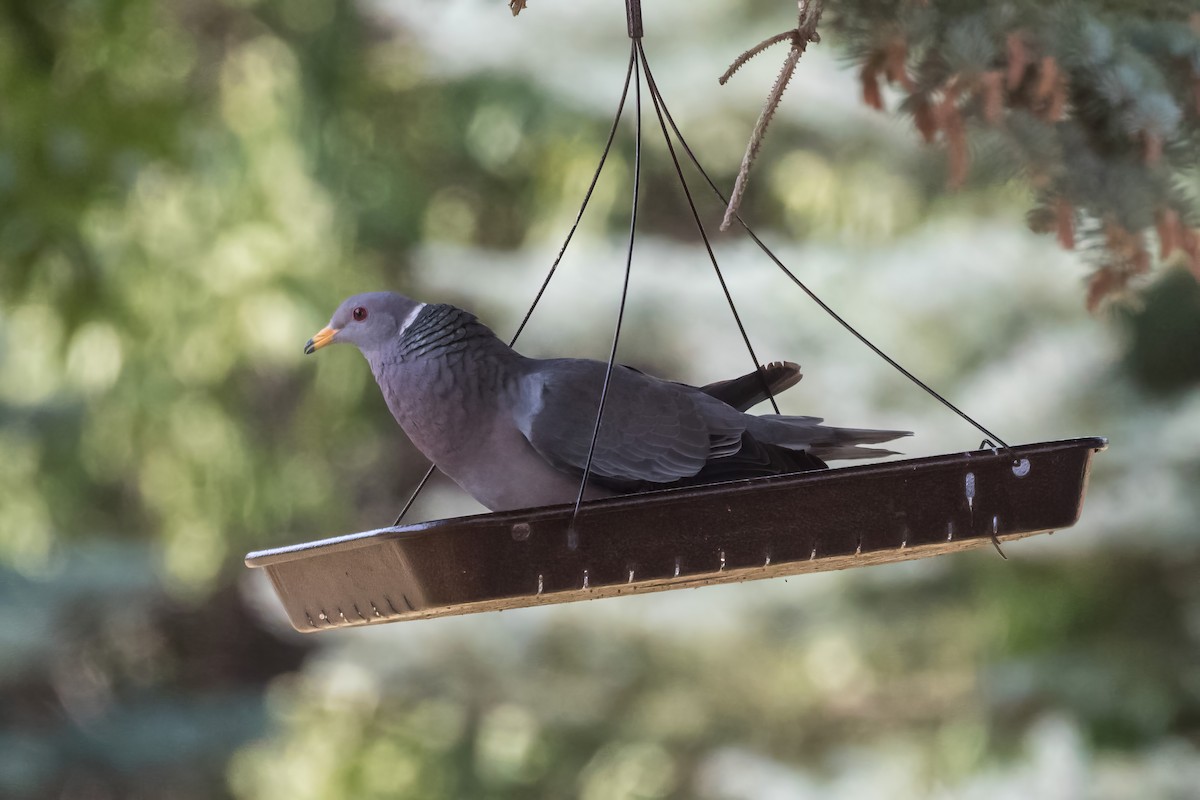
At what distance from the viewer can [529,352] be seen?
4.98 meters

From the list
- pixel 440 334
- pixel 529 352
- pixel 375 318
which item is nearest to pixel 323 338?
pixel 375 318

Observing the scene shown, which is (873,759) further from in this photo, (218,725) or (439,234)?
(439,234)

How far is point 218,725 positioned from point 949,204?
12.9 ft

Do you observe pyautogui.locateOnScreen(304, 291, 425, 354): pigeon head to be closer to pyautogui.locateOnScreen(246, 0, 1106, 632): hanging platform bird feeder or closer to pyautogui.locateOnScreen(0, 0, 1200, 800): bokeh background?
pyautogui.locateOnScreen(246, 0, 1106, 632): hanging platform bird feeder

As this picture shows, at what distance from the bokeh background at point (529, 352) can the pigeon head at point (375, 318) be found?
2.83 ft

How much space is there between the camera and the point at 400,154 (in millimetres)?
6984

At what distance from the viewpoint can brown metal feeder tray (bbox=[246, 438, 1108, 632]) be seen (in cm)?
136

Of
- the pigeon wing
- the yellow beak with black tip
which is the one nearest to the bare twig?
the pigeon wing

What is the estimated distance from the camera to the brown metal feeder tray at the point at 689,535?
136 cm

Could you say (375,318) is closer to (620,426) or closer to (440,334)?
(440,334)

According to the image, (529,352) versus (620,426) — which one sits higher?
(620,426)

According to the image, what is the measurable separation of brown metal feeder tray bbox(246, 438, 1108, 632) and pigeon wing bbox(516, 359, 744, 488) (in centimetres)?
21

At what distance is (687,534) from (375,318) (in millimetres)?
598

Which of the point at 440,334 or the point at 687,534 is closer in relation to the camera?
the point at 687,534
